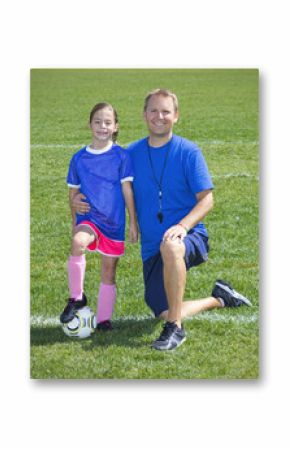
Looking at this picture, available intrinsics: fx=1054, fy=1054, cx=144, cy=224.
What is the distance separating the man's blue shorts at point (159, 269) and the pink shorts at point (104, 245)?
142 millimetres

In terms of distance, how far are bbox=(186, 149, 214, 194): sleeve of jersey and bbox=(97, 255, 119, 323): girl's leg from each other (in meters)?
0.50

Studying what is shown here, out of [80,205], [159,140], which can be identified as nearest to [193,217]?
[159,140]

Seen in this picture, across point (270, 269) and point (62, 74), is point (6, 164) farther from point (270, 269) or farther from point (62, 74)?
point (270, 269)

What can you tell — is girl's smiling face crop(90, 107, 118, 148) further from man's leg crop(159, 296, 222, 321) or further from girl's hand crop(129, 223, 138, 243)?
man's leg crop(159, 296, 222, 321)

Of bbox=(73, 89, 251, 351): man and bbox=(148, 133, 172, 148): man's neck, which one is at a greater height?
bbox=(148, 133, 172, 148): man's neck

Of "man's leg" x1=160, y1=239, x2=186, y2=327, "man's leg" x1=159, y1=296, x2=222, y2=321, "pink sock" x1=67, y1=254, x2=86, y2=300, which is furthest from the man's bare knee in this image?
"pink sock" x1=67, y1=254, x2=86, y2=300

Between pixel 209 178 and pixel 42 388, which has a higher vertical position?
pixel 209 178

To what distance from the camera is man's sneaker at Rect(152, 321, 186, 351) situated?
15.4ft

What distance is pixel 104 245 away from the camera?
477 centimetres

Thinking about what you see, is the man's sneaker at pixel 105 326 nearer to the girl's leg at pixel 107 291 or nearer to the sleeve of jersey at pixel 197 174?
the girl's leg at pixel 107 291

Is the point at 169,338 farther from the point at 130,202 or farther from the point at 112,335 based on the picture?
the point at 130,202

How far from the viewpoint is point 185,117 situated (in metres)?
4.97

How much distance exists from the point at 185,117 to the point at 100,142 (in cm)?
48
